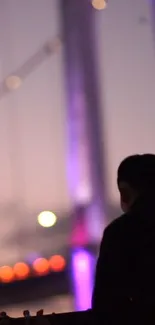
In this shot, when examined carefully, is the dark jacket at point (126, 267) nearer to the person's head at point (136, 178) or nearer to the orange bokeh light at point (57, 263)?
the person's head at point (136, 178)

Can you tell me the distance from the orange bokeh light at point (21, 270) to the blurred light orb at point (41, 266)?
5 cm

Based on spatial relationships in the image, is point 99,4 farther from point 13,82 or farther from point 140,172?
point 140,172

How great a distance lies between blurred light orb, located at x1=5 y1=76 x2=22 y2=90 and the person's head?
7.21ft

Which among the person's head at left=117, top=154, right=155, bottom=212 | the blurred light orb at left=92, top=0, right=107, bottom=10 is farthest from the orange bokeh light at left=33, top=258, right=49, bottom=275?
the person's head at left=117, top=154, right=155, bottom=212

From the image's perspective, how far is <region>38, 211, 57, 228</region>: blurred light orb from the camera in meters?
3.36

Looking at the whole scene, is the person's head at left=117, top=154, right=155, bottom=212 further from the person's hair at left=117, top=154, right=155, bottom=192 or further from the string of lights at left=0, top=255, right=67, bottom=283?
the string of lights at left=0, top=255, right=67, bottom=283

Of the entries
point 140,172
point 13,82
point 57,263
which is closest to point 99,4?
point 13,82

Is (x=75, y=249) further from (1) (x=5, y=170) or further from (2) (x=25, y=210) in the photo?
(1) (x=5, y=170)

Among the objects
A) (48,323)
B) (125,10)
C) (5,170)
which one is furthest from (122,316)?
(125,10)

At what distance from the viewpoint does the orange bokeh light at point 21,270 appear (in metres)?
3.45

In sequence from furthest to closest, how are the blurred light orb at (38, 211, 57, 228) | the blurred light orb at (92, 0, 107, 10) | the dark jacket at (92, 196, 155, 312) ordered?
1. the blurred light orb at (38, 211, 57, 228)
2. the blurred light orb at (92, 0, 107, 10)
3. the dark jacket at (92, 196, 155, 312)

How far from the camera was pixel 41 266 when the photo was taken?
11.4 feet

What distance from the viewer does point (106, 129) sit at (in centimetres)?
337

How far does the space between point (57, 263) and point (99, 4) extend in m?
1.49
